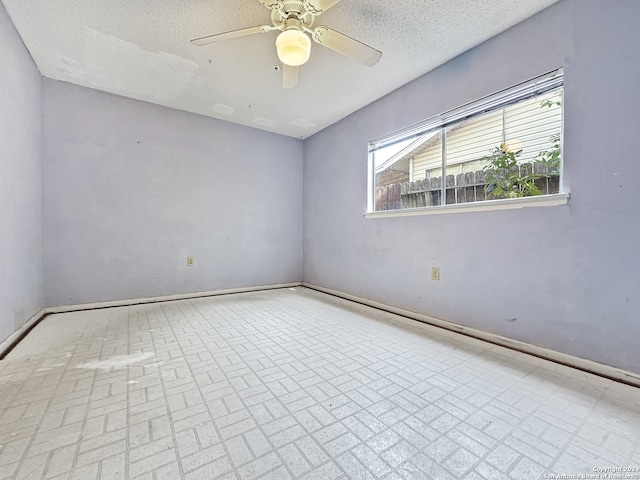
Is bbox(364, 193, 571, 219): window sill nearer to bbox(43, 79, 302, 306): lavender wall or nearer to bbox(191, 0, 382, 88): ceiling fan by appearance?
bbox(191, 0, 382, 88): ceiling fan

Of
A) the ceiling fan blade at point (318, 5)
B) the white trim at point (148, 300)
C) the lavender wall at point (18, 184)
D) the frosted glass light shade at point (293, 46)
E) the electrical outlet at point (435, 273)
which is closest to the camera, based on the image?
the ceiling fan blade at point (318, 5)

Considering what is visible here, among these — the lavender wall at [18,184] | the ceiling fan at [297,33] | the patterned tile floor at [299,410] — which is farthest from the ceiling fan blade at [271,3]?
the patterned tile floor at [299,410]

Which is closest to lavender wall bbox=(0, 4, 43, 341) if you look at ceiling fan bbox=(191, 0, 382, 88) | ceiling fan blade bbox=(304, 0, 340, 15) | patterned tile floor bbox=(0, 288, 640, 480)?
patterned tile floor bbox=(0, 288, 640, 480)

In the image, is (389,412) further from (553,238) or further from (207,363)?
(553,238)

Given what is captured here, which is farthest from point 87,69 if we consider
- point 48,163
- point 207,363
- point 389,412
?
point 389,412

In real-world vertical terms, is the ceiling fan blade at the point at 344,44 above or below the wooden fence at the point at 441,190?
above

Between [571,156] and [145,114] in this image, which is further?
[145,114]

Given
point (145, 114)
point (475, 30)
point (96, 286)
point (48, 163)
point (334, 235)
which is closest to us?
point (475, 30)

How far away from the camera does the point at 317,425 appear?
1.23 m

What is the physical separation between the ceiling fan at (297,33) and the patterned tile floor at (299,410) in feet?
6.66

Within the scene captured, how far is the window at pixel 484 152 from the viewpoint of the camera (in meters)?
2.01

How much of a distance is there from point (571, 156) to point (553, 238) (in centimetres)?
55

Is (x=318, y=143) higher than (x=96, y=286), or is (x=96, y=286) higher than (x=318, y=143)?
(x=318, y=143)

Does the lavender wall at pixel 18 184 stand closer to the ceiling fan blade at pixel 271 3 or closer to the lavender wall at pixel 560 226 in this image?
the ceiling fan blade at pixel 271 3
